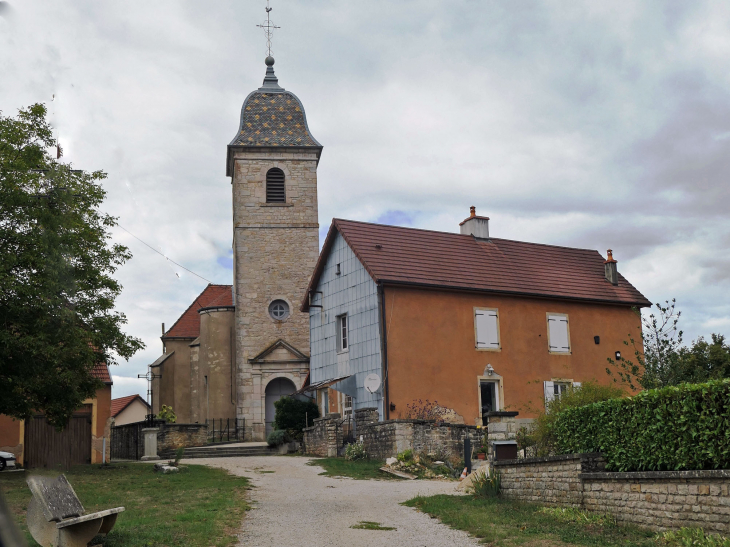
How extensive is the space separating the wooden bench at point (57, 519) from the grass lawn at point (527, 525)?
184 inches

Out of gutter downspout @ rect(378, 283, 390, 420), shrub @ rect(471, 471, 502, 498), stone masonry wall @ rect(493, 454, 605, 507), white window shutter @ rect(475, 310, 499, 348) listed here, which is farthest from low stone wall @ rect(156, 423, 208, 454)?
stone masonry wall @ rect(493, 454, 605, 507)

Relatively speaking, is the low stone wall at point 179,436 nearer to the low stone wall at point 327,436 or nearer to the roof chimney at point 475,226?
the low stone wall at point 327,436

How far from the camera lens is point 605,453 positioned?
10.9 m

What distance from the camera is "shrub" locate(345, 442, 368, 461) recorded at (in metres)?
21.8

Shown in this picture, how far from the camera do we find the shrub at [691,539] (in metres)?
7.87

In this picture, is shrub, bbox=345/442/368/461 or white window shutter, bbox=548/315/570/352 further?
white window shutter, bbox=548/315/570/352

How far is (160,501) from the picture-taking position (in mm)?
13180

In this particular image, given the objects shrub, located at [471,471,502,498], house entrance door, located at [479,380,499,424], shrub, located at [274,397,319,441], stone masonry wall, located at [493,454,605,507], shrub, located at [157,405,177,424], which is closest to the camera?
stone masonry wall, located at [493,454,605,507]

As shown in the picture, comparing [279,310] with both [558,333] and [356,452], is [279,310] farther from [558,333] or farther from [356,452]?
[356,452]

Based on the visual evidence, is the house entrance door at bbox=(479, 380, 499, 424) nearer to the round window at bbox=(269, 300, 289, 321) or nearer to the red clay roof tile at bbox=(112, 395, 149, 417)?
the round window at bbox=(269, 300, 289, 321)

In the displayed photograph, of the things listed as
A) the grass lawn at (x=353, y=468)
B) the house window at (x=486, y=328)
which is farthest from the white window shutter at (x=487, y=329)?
the grass lawn at (x=353, y=468)

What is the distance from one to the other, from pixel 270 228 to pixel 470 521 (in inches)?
1056

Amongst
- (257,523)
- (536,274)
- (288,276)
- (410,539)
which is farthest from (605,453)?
(288,276)

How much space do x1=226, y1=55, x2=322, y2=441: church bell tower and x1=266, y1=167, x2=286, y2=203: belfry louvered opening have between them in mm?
49
